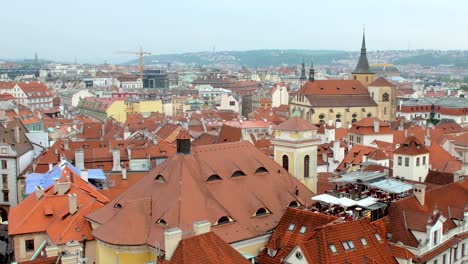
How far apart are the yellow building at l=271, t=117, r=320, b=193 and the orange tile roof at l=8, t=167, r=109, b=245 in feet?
44.9

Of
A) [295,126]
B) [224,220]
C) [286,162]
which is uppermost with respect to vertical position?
[295,126]

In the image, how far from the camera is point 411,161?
48812 millimetres

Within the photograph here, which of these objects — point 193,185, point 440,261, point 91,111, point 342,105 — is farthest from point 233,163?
point 91,111

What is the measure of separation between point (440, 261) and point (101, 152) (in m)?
36.9

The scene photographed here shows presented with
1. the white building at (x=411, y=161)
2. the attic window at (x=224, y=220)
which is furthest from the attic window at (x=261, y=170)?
the white building at (x=411, y=161)

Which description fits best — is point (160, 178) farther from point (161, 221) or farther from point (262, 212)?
point (262, 212)

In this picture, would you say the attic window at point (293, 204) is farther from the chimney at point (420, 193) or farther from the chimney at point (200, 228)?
the chimney at point (200, 228)

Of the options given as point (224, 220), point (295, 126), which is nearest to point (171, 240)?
point (224, 220)

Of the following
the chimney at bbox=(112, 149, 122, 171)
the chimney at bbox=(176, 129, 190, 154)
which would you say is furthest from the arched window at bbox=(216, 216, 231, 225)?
the chimney at bbox=(112, 149, 122, 171)

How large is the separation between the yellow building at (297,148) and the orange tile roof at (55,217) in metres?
13.7

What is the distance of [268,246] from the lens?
3381 centimetres

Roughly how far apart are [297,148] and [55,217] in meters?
17.8

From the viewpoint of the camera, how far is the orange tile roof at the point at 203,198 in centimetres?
3231

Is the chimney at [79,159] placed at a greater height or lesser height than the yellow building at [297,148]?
lesser
